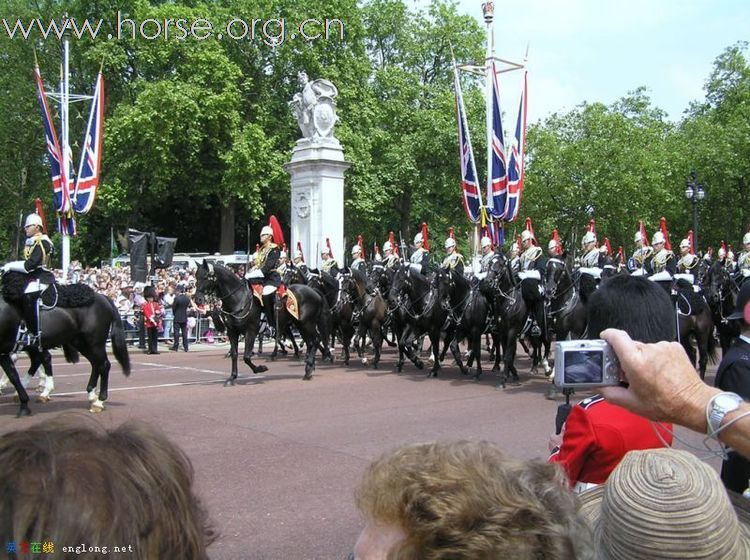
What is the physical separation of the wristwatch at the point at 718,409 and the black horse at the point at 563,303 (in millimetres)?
10519

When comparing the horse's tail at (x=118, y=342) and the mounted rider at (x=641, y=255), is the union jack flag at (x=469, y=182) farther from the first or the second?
the horse's tail at (x=118, y=342)

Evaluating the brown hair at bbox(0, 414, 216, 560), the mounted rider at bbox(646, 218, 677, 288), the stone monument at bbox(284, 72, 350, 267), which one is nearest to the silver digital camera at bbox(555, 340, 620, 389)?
the brown hair at bbox(0, 414, 216, 560)

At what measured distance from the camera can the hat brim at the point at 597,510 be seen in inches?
60.2

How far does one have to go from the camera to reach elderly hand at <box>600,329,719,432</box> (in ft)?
5.66

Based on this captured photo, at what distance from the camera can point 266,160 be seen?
33844mm

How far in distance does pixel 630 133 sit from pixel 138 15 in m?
24.8

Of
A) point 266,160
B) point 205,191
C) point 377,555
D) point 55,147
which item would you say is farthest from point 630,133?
point 377,555

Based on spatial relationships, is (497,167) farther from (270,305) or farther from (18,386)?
(18,386)

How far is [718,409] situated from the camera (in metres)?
1.72

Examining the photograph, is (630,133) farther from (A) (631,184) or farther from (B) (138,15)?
(B) (138,15)

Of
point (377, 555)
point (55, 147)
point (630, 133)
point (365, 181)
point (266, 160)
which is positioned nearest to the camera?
point (377, 555)

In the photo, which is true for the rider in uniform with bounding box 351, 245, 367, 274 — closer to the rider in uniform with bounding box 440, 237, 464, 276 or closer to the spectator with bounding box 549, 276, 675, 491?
the rider in uniform with bounding box 440, 237, 464, 276

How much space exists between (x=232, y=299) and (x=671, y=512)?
1239cm

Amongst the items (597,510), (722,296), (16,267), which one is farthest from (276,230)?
(597,510)
